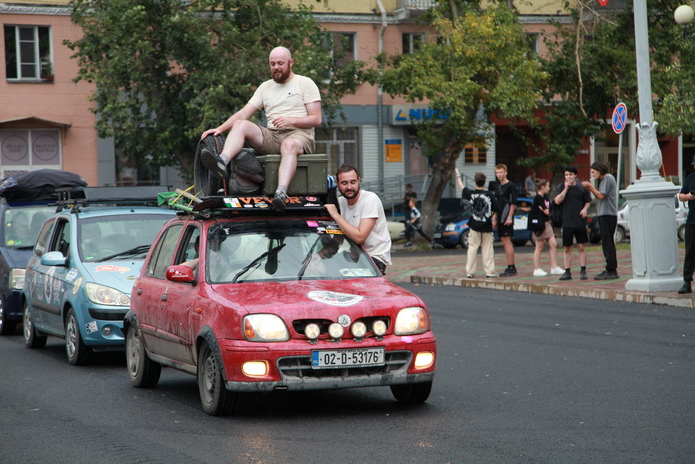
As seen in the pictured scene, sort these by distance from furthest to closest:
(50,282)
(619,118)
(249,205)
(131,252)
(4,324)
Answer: (619,118) → (4,324) → (50,282) → (131,252) → (249,205)

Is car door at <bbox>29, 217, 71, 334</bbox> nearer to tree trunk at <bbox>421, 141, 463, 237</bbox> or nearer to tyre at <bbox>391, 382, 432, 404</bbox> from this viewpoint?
tyre at <bbox>391, 382, 432, 404</bbox>

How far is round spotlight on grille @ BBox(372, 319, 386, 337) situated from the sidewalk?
27.1 feet

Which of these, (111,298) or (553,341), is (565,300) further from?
(111,298)

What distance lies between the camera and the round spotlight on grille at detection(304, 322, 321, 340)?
717 cm

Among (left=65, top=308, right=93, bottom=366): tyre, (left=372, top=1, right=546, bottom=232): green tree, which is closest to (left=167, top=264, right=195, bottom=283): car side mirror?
(left=65, top=308, right=93, bottom=366): tyre

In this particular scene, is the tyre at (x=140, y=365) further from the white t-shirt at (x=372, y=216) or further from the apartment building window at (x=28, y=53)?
the apartment building window at (x=28, y=53)

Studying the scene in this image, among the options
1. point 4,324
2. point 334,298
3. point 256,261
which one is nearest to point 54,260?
point 4,324

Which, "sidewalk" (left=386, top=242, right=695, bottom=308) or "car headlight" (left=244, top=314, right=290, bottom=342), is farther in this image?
"sidewalk" (left=386, top=242, right=695, bottom=308)

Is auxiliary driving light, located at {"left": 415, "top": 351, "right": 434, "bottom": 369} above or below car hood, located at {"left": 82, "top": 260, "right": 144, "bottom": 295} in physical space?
below

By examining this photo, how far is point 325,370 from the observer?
721 centimetres

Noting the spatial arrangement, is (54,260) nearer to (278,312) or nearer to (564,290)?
(278,312)

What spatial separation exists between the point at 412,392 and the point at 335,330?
1.01 meters

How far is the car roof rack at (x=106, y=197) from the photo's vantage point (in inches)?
488

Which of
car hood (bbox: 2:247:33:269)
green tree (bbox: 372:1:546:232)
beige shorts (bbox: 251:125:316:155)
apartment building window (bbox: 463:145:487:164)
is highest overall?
green tree (bbox: 372:1:546:232)
